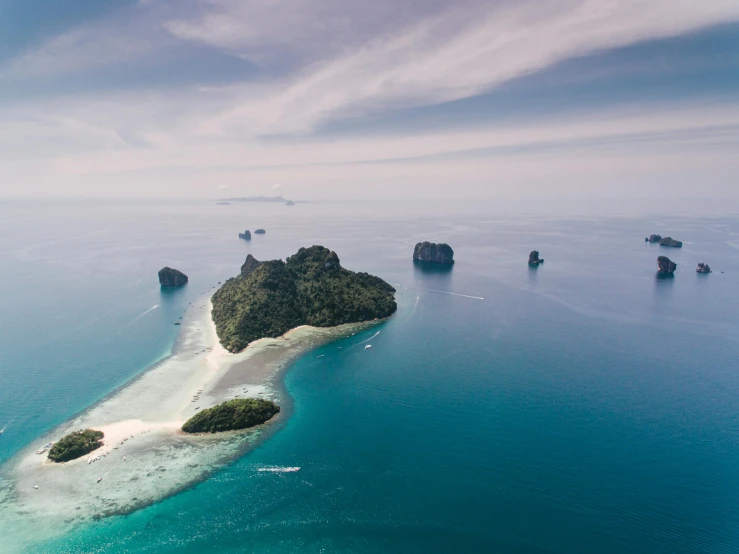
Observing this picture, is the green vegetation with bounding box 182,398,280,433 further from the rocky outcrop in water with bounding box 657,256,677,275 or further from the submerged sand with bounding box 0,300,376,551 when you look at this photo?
the rocky outcrop in water with bounding box 657,256,677,275

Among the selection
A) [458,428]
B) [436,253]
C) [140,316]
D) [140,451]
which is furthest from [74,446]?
[436,253]

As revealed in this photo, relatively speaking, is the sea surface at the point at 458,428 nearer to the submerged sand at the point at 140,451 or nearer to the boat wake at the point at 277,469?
the boat wake at the point at 277,469

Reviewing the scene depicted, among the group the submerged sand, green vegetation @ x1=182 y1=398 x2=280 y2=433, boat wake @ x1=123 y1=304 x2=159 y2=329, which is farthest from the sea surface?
green vegetation @ x1=182 y1=398 x2=280 y2=433

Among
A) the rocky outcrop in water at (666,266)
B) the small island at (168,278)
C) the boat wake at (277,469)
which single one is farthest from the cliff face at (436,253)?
the boat wake at (277,469)

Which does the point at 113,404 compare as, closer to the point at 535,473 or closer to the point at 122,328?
the point at 122,328

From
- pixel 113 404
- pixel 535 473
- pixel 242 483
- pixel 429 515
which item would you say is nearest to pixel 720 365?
pixel 535 473

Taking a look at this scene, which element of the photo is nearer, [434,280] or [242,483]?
[242,483]

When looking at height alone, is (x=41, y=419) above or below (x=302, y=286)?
below
